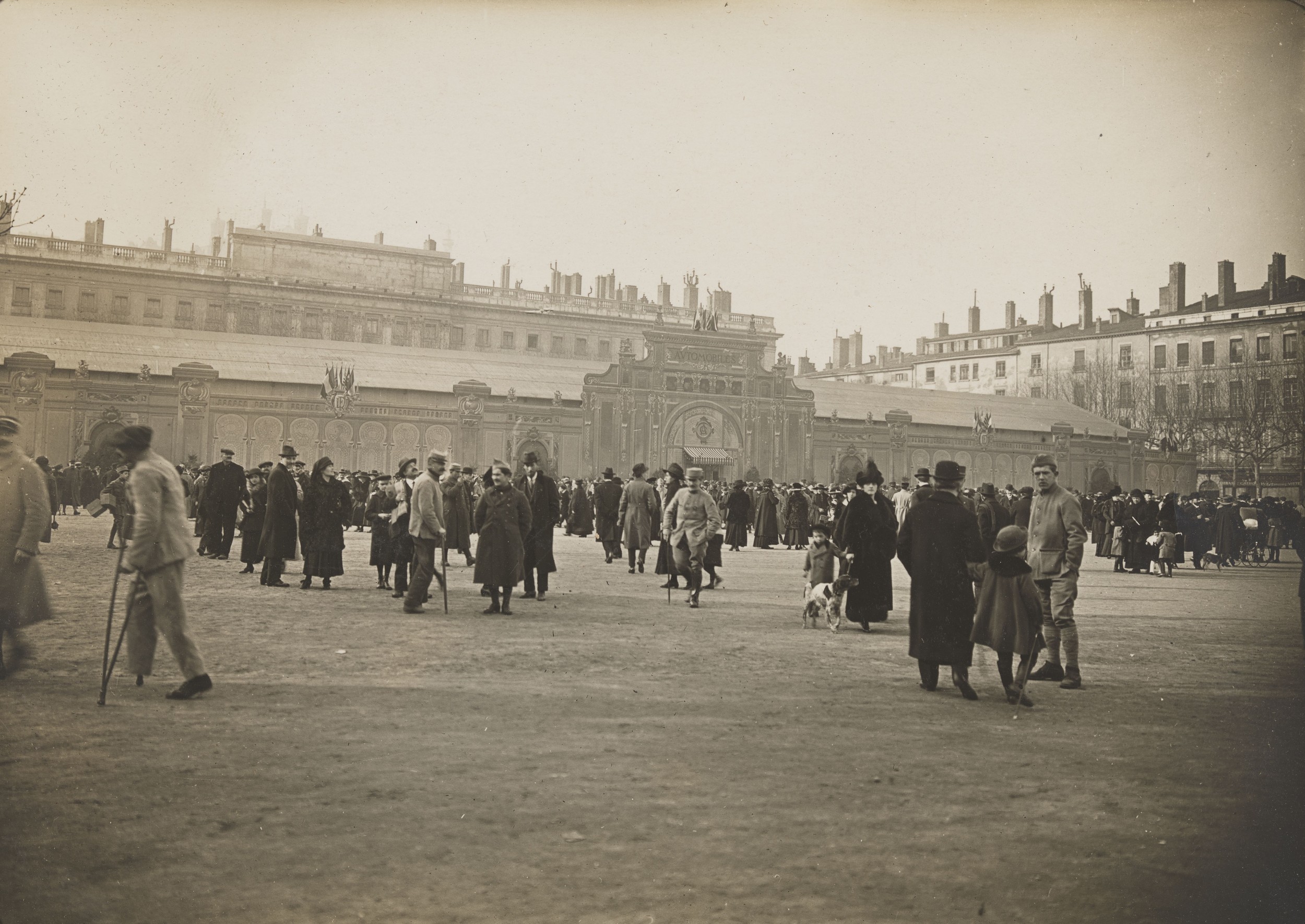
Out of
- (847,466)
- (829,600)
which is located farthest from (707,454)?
(829,600)

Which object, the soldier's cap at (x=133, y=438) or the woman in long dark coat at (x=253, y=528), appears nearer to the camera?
the soldier's cap at (x=133, y=438)

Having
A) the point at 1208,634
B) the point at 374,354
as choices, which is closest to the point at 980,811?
the point at 1208,634

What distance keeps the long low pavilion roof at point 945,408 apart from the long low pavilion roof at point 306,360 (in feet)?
40.4

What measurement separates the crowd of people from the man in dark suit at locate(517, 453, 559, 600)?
21mm

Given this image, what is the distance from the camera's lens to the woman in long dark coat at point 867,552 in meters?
10.4

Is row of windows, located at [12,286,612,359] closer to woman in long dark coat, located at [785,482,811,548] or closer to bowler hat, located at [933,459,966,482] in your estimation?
woman in long dark coat, located at [785,482,811,548]

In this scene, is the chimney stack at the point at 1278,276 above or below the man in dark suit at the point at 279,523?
above

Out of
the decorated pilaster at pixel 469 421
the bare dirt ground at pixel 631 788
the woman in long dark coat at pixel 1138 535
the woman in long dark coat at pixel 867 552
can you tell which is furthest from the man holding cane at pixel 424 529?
Result: the decorated pilaster at pixel 469 421

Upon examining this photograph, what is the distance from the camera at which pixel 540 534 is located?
12375 mm

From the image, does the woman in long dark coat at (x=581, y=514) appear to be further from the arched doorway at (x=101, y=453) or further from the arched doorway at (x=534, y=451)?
the arched doorway at (x=534, y=451)

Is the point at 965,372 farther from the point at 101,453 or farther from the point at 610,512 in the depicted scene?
the point at 101,453

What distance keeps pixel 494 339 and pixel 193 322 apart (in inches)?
651

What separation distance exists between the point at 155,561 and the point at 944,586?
5.08 metres

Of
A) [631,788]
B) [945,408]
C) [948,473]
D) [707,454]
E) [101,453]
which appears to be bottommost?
[631,788]
